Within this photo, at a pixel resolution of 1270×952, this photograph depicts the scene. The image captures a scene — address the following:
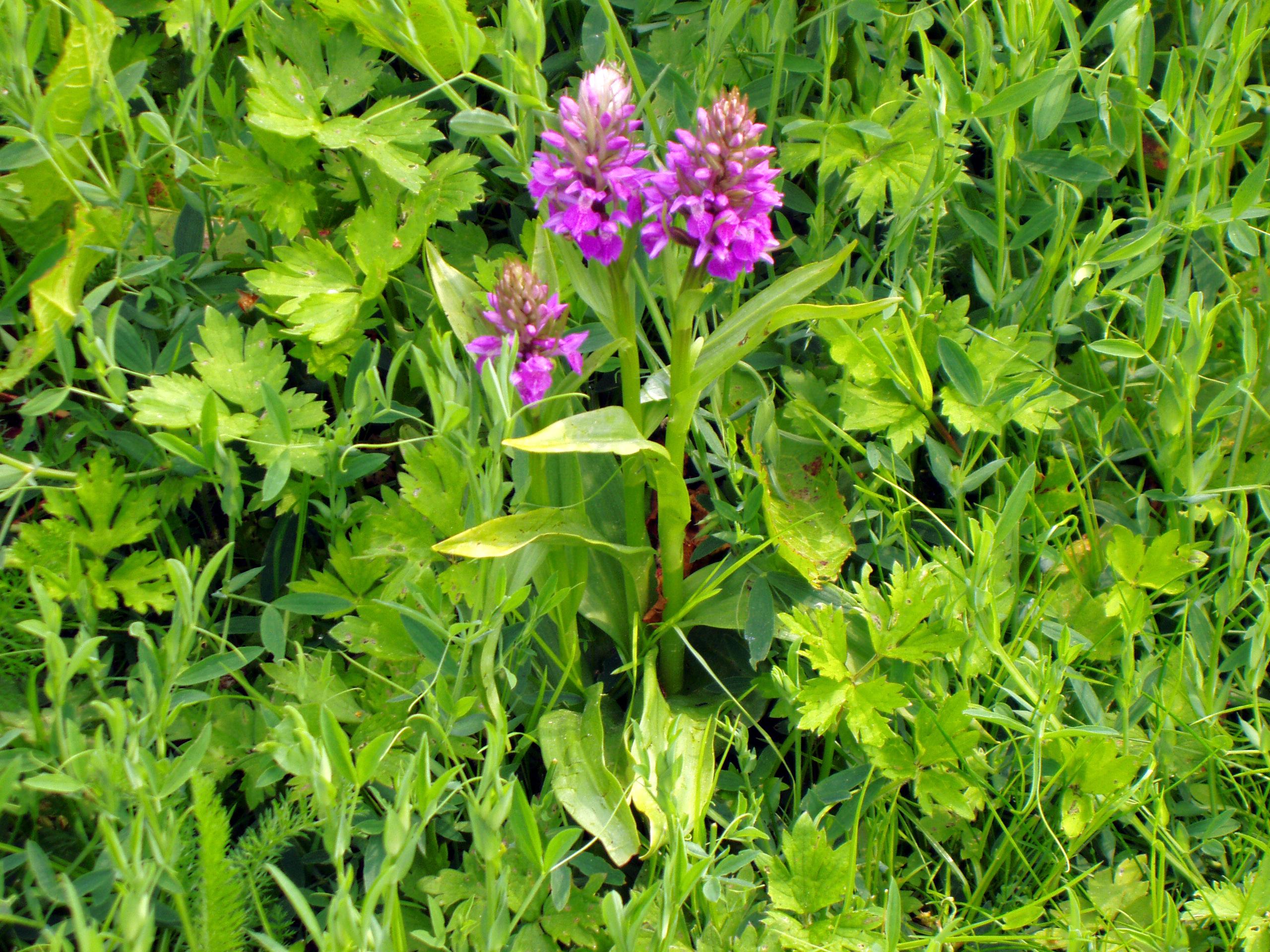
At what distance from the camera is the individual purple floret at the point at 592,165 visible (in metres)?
1.23

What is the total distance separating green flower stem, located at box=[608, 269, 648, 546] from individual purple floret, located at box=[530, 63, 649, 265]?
0.11 m

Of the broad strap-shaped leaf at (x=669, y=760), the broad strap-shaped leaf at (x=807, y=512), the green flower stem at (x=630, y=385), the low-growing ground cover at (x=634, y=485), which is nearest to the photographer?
the broad strap-shaped leaf at (x=669, y=760)

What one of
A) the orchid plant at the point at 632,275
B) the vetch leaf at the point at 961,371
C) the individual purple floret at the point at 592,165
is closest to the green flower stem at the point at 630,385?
the orchid plant at the point at 632,275

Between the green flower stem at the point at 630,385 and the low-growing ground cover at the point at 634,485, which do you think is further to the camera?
the green flower stem at the point at 630,385

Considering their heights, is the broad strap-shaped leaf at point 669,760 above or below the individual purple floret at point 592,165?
below

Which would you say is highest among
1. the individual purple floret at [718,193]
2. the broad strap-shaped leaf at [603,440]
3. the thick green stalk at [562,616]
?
the individual purple floret at [718,193]

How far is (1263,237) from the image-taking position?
2.01 metres

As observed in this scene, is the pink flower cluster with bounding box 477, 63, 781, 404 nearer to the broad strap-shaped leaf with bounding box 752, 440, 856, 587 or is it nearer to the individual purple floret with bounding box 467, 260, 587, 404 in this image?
the individual purple floret with bounding box 467, 260, 587, 404

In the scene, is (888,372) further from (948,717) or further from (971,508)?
(948,717)

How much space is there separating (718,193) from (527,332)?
1.04 feet

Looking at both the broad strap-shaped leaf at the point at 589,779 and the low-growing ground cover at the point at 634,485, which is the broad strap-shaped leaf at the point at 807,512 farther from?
the broad strap-shaped leaf at the point at 589,779

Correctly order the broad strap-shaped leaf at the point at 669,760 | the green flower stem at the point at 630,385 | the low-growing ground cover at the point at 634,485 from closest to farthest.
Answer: the broad strap-shaped leaf at the point at 669,760 < the low-growing ground cover at the point at 634,485 < the green flower stem at the point at 630,385

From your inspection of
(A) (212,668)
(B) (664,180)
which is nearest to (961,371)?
(B) (664,180)

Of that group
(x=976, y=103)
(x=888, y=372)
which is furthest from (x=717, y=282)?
(x=976, y=103)
